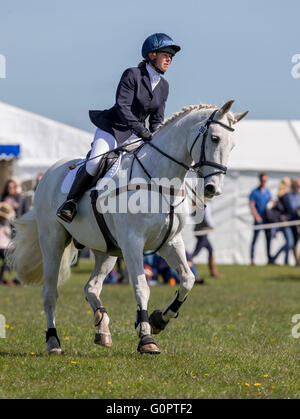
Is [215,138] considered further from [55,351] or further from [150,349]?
[55,351]

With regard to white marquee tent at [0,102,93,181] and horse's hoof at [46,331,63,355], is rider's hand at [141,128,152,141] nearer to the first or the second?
horse's hoof at [46,331,63,355]

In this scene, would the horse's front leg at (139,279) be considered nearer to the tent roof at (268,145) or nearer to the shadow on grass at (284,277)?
the shadow on grass at (284,277)

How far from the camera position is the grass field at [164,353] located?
6.17 metres

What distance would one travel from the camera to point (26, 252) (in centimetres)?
948

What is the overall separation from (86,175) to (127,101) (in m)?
0.94

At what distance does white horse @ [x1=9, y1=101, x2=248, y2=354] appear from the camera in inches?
279

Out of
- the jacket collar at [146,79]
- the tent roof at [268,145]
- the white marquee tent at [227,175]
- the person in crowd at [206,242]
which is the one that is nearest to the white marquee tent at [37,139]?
the white marquee tent at [227,175]

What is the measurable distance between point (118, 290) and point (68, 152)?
27.3 feet

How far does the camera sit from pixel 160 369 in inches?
→ 274

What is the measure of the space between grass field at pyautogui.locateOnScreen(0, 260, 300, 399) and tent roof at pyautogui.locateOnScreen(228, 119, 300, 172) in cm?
978

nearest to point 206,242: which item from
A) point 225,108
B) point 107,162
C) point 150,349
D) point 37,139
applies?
point 37,139

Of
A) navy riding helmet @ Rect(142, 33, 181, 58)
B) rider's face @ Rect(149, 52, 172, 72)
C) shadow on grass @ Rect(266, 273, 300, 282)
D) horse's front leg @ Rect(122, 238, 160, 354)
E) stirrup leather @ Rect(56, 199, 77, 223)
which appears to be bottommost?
shadow on grass @ Rect(266, 273, 300, 282)

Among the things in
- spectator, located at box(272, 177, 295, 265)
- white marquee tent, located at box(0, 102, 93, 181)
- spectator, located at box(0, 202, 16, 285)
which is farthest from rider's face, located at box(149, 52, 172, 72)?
white marquee tent, located at box(0, 102, 93, 181)
